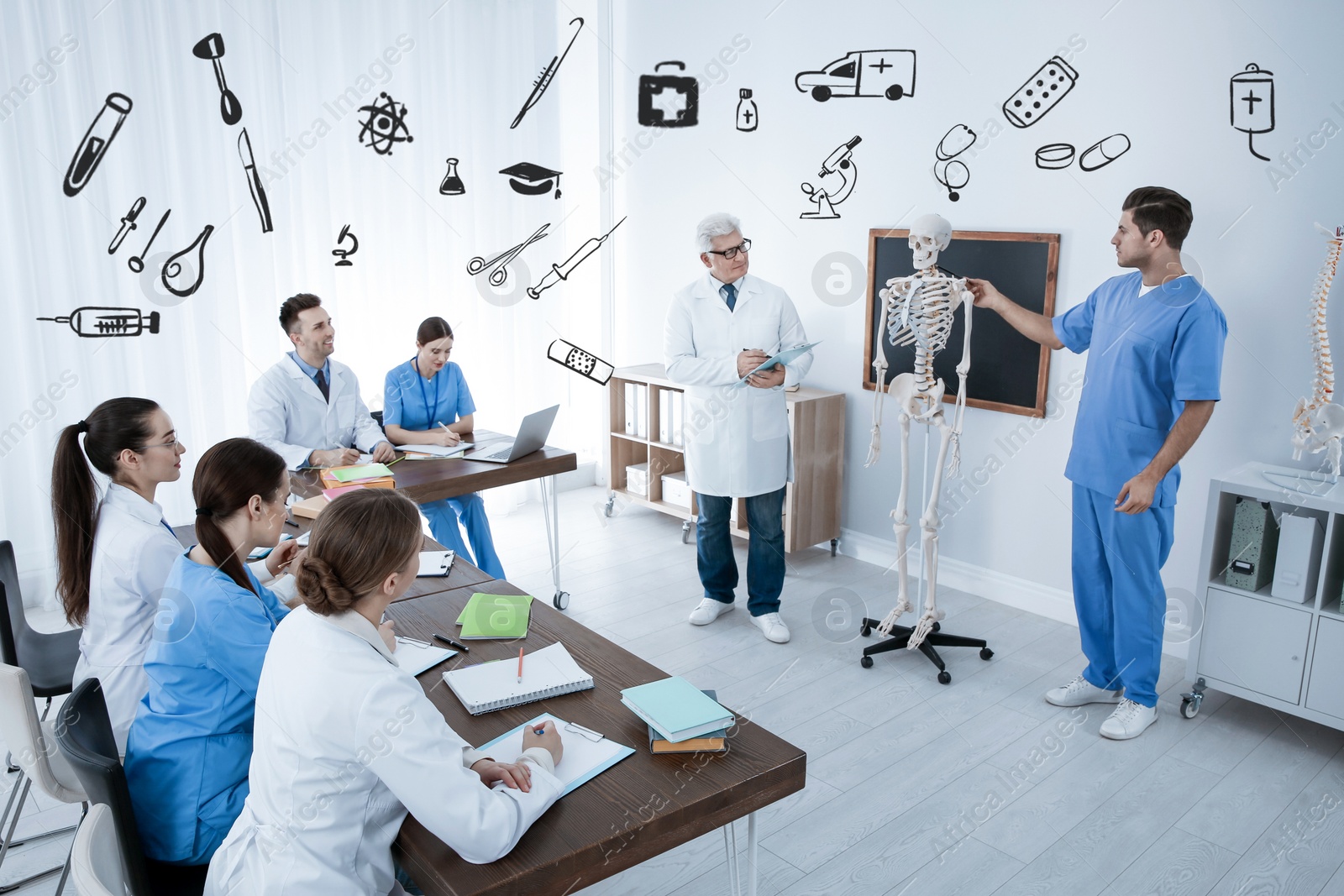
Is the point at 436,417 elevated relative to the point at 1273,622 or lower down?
elevated

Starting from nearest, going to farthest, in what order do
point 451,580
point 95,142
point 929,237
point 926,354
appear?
point 451,580 < point 929,237 < point 926,354 < point 95,142

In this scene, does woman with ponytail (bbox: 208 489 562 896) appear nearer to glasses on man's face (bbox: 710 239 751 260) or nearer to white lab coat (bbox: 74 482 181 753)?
white lab coat (bbox: 74 482 181 753)

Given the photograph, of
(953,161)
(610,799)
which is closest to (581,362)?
(953,161)

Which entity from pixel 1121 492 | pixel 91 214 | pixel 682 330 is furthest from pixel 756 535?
pixel 91 214

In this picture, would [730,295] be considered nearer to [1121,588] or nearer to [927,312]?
[927,312]

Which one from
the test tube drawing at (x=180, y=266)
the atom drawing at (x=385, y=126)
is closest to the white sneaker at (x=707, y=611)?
the test tube drawing at (x=180, y=266)

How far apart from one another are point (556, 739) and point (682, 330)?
2351mm

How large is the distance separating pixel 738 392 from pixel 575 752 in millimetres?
2179

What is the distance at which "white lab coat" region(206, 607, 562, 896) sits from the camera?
1.42 meters

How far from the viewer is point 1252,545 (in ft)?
10.1

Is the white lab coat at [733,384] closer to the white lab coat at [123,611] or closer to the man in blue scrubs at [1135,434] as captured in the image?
the man in blue scrubs at [1135,434]

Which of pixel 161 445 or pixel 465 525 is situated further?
pixel 465 525

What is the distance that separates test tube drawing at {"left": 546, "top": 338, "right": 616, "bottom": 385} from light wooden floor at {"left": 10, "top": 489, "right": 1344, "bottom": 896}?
1.96m

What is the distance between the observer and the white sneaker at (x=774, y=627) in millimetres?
3799
